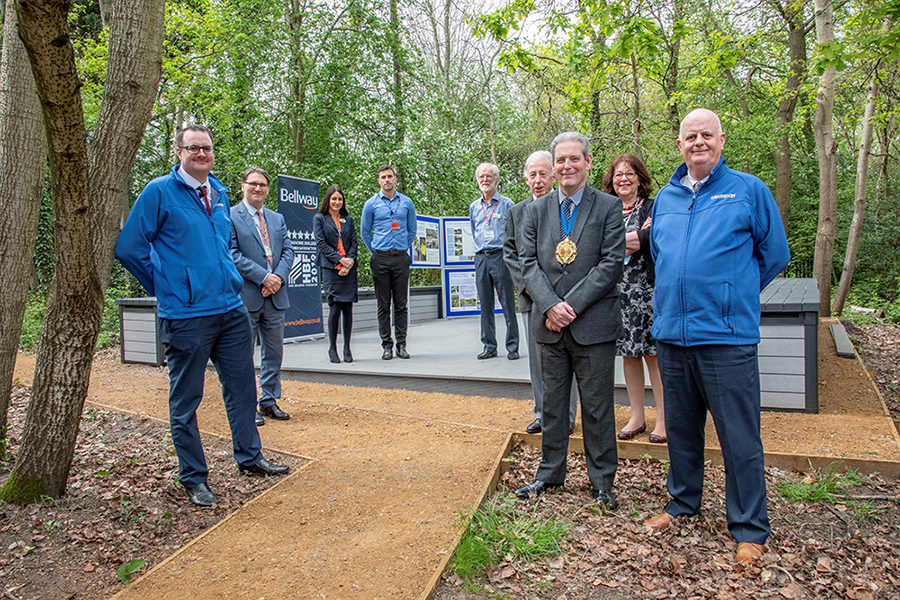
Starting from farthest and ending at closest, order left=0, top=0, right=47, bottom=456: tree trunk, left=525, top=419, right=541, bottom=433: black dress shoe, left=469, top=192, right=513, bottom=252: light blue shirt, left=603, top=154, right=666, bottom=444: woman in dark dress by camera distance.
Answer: left=469, top=192, right=513, bottom=252: light blue shirt
left=525, top=419, right=541, bottom=433: black dress shoe
left=603, top=154, right=666, bottom=444: woman in dark dress
left=0, top=0, right=47, bottom=456: tree trunk

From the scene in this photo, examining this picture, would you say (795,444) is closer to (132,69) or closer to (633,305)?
(633,305)

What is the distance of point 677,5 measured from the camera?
1314 cm

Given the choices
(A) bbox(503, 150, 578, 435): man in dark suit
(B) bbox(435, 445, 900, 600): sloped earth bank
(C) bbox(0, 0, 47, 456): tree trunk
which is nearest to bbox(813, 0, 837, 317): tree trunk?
(A) bbox(503, 150, 578, 435): man in dark suit

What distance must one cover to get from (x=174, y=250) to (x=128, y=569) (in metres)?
1.56

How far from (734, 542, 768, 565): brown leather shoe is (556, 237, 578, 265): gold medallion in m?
1.53

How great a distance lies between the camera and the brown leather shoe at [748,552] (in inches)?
98.4

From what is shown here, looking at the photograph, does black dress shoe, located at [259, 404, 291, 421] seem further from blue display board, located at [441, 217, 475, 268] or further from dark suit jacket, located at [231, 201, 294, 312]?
blue display board, located at [441, 217, 475, 268]

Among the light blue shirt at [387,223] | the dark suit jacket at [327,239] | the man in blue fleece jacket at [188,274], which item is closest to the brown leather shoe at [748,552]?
the man in blue fleece jacket at [188,274]

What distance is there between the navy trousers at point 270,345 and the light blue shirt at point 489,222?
7.20 feet

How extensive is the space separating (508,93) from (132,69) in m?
21.4

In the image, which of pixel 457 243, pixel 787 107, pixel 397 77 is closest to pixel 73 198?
pixel 457 243

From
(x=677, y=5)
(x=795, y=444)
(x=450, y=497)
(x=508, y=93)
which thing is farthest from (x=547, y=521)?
(x=508, y=93)

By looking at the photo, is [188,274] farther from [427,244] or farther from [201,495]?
[427,244]

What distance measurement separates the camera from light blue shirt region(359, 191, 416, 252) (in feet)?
22.1
